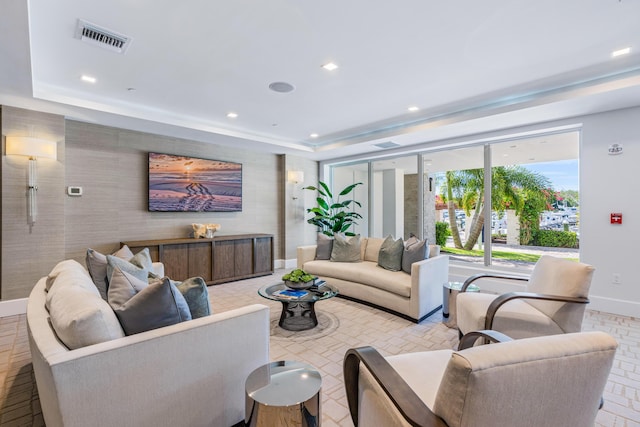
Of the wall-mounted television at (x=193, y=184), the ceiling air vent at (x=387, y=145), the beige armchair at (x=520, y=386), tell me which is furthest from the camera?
the ceiling air vent at (x=387, y=145)

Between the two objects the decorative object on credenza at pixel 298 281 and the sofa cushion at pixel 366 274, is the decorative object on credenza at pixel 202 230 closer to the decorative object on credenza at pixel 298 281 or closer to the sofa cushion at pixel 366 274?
the sofa cushion at pixel 366 274

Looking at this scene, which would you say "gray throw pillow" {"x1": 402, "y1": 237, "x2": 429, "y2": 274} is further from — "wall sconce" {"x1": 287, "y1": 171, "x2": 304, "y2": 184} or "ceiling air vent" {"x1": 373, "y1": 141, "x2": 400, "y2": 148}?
"wall sconce" {"x1": 287, "y1": 171, "x2": 304, "y2": 184}

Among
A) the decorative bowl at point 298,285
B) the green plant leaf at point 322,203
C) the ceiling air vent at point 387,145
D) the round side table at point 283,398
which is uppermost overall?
the ceiling air vent at point 387,145

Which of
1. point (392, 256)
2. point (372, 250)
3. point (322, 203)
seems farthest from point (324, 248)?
point (322, 203)

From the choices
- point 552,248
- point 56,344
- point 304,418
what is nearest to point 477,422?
point 304,418

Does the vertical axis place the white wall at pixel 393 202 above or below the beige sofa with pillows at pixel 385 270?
above

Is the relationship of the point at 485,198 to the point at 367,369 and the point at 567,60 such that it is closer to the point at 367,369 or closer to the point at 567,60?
the point at 567,60

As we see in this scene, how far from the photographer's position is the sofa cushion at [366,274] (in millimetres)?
3602

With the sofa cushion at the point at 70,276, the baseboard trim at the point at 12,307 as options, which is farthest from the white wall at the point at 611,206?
the baseboard trim at the point at 12,307

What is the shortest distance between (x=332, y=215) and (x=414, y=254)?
351cm

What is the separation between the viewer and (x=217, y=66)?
3.14 m

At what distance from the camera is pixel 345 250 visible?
4699 millimetres

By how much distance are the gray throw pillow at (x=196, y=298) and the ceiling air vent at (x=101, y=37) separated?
2.26m

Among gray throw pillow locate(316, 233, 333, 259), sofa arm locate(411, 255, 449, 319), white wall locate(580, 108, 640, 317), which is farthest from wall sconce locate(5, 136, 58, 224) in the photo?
white wall locate(580, 108, 640, 317)
